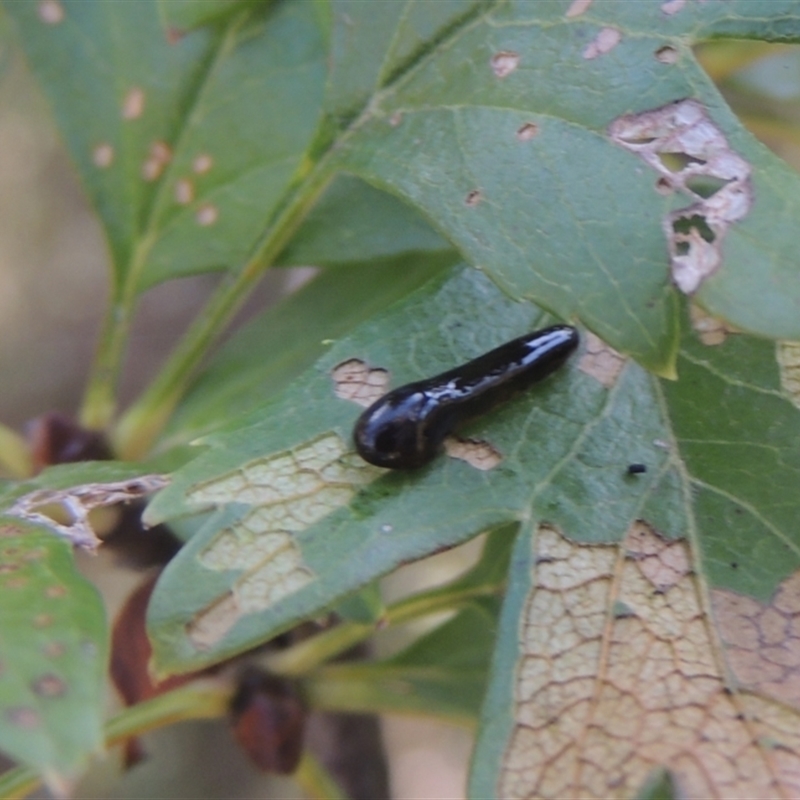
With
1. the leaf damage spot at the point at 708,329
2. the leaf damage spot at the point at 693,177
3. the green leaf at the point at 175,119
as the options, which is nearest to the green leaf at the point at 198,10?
the green leaf at the point at 175,119

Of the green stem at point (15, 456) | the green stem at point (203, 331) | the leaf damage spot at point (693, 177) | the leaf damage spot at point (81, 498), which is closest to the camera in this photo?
the leaf damage spot at point (693, 177)

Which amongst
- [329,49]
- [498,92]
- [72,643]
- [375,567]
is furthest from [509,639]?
[329,49]

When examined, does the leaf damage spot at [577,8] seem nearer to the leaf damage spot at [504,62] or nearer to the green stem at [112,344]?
the leaf damage spot at [504,62]

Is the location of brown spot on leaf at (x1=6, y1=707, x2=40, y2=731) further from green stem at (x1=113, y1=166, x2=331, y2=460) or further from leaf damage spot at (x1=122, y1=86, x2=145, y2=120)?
leaf damage spot at (x1=122, y1=86, x2=145, y2=120)

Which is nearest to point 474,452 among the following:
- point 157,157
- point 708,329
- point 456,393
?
point 456,393

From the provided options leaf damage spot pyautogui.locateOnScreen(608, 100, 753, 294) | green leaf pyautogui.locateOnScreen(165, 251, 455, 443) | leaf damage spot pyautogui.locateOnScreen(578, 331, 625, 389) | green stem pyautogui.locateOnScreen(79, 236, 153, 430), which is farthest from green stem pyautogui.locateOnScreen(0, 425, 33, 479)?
leaf damage spot pyautogui.locateOnScreen(608, 100, 753, 294)
